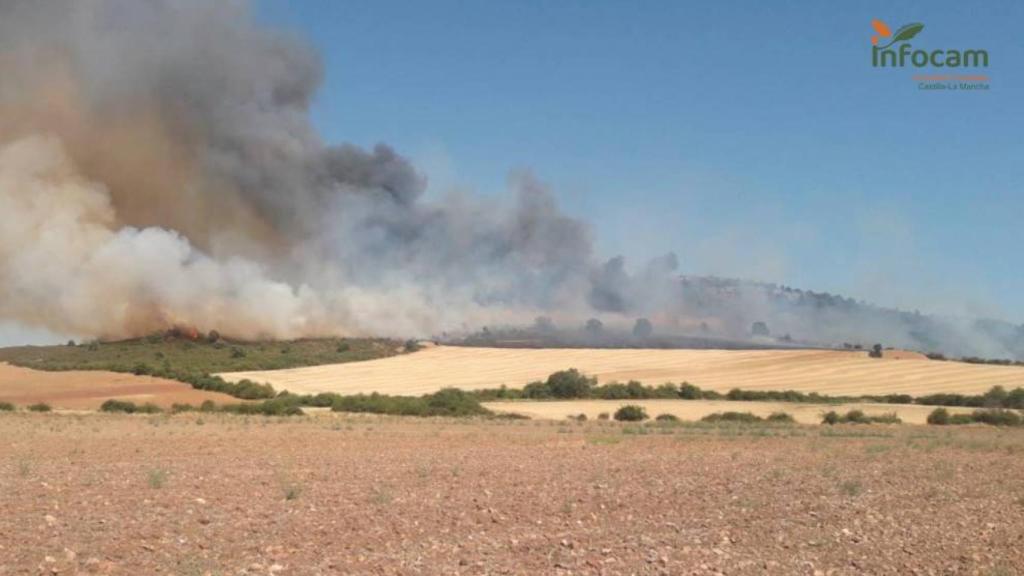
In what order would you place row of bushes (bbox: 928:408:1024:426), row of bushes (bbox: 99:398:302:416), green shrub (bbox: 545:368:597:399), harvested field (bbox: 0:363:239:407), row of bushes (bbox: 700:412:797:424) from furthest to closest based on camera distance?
green shrub (bbox: 545:368:597:399), harvested field (bbox: 0:363:239:407), row of bushes (bbox: 928:408:1024:426), row of bushes (bbox: 99:398:302:416), row of bushes (bbox: 700:412:797:424)

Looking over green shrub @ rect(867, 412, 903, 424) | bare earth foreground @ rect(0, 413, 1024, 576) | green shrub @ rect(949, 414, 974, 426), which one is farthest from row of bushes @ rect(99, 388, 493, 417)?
green shrub @ rect(949, 414, 974, 426)

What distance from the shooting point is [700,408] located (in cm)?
7725

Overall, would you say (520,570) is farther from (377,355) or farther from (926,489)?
(377,355)

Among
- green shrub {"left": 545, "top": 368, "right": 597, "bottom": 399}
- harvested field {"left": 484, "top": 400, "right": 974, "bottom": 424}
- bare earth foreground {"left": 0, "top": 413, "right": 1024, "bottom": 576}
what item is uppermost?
green shrub {"left": 545, "top": 368, "right": 597, "bottom": 399}

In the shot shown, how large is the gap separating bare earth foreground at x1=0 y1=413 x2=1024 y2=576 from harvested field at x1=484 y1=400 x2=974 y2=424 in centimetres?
Result: 3530

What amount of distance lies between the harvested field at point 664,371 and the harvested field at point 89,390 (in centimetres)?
968

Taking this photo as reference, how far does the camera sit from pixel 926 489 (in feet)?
72.7

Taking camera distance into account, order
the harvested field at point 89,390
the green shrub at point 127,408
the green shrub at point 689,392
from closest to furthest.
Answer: the green shrub at point 127,408, the harvested field at point 89,390, the green shrub at point 689,392

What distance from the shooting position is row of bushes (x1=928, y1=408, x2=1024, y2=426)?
65312mm

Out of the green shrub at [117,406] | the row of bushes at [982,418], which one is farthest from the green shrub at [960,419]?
the green shrub at [117,406]

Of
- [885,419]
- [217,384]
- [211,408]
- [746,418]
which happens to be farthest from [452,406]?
[885,419]

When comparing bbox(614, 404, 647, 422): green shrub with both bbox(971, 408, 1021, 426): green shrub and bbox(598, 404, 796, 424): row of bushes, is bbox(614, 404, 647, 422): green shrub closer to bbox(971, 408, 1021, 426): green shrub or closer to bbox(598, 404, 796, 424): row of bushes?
bbox(598, 404, 796, 424): row of bushes

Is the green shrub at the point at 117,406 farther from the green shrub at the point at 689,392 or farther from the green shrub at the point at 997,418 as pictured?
the green shrub at the point at 997,418

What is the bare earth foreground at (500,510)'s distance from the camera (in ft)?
44.2
